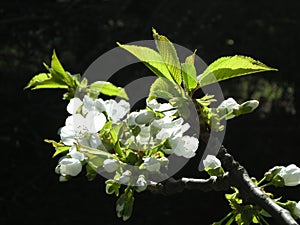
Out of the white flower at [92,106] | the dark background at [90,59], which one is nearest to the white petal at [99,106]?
the white flower at [92,106]

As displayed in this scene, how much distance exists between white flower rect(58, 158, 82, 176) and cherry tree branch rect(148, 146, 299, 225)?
2.9 inches

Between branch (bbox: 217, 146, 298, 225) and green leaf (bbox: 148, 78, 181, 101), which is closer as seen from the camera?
branch (bbox: 217, 146, 298, 225)

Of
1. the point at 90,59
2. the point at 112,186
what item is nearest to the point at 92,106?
the point at 112,186

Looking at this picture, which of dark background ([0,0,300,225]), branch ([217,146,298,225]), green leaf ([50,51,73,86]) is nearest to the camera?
branch ([217,146,298,225])

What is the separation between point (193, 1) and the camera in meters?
2.45

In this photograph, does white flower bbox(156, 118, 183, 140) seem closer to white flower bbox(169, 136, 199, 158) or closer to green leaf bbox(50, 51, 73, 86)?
white flower bbox(169, 136, 199, 158)

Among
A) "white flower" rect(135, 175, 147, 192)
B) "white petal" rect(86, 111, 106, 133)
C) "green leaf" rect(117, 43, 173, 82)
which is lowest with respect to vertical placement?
"white flower" rect(135, 175, 147, 192)

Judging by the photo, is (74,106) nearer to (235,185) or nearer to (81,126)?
(81,126)

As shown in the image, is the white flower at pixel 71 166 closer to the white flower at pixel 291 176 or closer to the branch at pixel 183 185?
the branch at pixel 183 185

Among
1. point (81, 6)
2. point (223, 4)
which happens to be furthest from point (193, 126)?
point (223, 4)

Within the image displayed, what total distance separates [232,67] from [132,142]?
0.13 metres

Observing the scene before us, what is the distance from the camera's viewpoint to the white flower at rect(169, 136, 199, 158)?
0.49m

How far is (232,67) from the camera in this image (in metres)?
0.48

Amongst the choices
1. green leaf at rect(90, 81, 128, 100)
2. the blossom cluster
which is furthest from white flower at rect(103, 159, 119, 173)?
green leaf at rect(90, 81, 128, 100)
